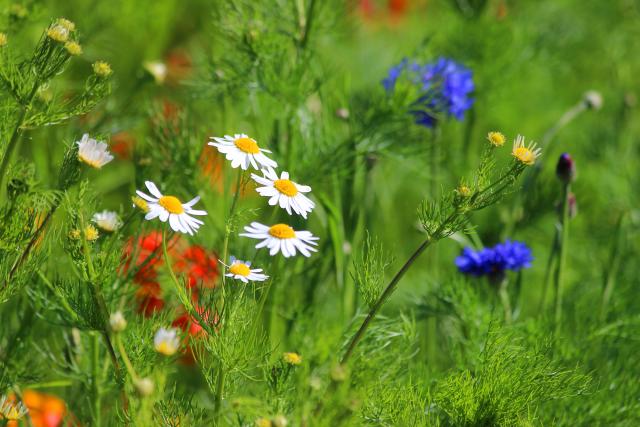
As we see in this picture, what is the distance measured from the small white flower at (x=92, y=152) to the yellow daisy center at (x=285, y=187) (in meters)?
0.11

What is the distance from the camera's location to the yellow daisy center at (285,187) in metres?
0.55

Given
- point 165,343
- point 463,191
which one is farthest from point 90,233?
point 463,191

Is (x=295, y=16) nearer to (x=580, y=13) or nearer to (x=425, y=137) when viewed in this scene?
(x=425, y=137)

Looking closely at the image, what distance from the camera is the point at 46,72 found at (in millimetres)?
Result: 540

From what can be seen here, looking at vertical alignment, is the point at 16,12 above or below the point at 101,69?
above

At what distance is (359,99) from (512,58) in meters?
0.28

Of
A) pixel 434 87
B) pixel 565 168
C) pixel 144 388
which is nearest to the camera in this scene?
pixel 144 388

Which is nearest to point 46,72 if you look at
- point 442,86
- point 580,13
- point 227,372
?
point 227,372

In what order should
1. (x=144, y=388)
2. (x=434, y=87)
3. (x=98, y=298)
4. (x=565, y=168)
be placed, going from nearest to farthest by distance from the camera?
(x=144, y=388), (x=98, y=298), (x=565, y=168), (x=434, y=87)

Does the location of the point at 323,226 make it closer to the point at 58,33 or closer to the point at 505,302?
the point at 505,302

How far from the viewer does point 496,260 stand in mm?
735

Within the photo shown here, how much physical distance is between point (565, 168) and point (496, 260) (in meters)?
0.10

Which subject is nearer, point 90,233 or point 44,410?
point 90,233

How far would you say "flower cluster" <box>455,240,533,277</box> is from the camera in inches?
28.8
